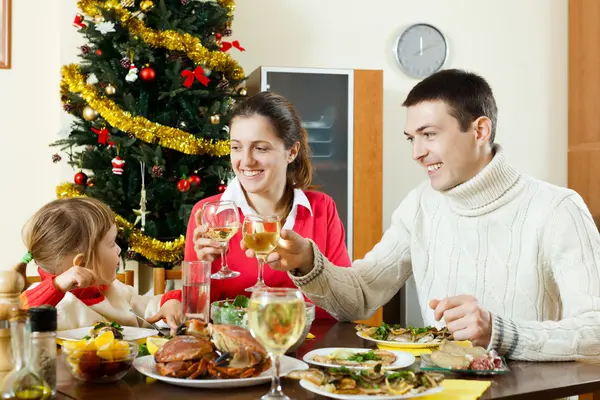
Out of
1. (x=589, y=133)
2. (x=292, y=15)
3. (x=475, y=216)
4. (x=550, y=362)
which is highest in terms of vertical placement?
(x=292, y=15)

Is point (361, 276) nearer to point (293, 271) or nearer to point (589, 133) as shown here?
point (293, 271)

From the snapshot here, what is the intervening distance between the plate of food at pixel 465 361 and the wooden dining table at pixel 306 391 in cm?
2

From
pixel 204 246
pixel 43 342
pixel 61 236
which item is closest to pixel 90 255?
pixel 61 236

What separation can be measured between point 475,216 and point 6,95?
3103mm

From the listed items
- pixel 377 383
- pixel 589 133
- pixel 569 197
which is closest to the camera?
pixel 377 383

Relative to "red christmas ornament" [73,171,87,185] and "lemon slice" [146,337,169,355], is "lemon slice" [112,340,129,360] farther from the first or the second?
"red christmas ornament" [73,171,87,185]

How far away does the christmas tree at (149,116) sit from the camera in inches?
139

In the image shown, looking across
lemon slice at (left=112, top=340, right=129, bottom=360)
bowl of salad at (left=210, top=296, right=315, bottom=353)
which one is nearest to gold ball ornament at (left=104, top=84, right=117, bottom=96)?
bowl of salad at (left=210, top=296, right=315, bottom=353)

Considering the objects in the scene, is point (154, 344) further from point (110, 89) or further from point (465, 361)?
point (110, 89)

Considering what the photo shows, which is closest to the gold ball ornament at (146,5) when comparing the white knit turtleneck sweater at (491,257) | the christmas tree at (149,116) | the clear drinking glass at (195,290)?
the christmas tree at (149,116)

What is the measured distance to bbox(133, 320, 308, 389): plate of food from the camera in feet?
4.00

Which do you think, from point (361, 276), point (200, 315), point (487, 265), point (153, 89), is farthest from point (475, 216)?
point (153, 89)

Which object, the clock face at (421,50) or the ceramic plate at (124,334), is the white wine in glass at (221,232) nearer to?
the ceramic plate at (124,334)

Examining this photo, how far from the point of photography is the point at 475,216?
6.43ft
